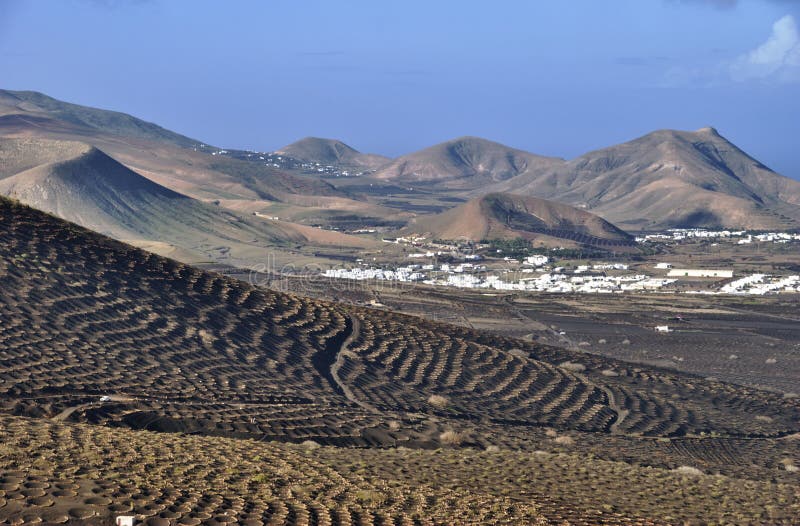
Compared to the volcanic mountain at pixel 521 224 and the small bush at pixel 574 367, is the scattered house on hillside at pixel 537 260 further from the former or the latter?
the small bush at pixel 574 367

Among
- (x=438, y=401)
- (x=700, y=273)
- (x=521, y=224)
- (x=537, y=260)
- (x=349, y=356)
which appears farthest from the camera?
(x=521, y=224)

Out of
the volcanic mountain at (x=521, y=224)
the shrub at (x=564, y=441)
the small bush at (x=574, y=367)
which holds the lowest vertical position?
the shrub at (x=564, y=441)

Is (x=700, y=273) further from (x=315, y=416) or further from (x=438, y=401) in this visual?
(x=315, y=416)

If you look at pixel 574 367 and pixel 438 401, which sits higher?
pixel 574 367

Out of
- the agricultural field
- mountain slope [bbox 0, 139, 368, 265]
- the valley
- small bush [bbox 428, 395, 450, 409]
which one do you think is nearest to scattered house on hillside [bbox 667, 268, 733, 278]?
the agricultural field

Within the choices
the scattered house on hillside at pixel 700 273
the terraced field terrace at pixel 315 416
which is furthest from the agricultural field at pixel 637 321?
the scattered house on hillside at pixel 700 273

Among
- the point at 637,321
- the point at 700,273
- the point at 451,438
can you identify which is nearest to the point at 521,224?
the point at 700,273
